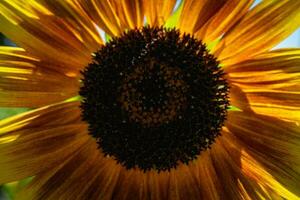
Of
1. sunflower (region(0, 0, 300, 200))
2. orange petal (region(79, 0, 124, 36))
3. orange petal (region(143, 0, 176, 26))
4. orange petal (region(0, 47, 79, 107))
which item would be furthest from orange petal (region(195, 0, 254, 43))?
orange petal (region(0, 47, 79, 107))

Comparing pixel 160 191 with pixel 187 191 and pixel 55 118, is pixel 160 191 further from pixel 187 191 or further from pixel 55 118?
pixel 55 118

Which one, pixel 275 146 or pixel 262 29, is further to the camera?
pixel 275 146

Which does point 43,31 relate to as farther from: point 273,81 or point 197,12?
point 273,81

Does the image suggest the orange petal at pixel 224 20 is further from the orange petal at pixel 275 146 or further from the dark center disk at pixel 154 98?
the orange petal at pixel 275 146

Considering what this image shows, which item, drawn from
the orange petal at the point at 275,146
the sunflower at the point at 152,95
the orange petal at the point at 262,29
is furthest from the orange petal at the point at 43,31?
the orange petal at the point at 275,146

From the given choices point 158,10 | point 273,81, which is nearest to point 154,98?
point 158,10

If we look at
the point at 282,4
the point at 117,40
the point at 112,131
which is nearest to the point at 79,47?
the point at 117,40

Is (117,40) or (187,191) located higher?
(117,40)

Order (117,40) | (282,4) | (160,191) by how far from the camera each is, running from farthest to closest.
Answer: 1. (160,191)
2. (117,40)
3. (282,4)
